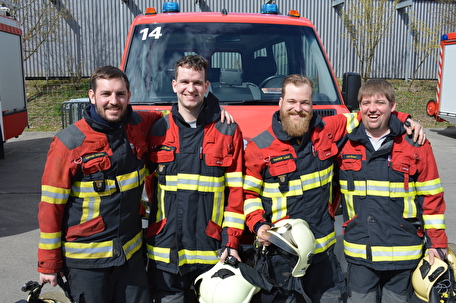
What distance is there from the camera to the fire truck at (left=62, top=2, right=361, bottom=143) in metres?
3.95

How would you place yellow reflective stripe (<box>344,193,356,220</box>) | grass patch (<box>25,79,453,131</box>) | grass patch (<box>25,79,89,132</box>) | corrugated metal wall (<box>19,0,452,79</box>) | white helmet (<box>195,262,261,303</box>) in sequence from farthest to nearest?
corrugated metal wall (<box>19,0,452,79</box>), grass patch (<box>25,79,453,131</box>), grass patch (<box>25,79,89,132</box>), yellow reflective stripe (<box>344,193,356,220</box>), white helmet (<box>195,262,261,303</box>)

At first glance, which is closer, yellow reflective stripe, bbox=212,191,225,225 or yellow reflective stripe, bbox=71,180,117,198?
yellow reflective stripe, bbox=71,180,117,198

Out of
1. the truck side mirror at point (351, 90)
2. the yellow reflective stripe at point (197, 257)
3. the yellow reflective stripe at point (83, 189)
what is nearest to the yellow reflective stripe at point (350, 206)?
the yellow reflective stripe at point (197, 257)

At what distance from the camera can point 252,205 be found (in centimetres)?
275

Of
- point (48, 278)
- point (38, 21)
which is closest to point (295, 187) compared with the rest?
point (48, 278)

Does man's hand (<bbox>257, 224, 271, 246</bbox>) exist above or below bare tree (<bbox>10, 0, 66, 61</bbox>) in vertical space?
below

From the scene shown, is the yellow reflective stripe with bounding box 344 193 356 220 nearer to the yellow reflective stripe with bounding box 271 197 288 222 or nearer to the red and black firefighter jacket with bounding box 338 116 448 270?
the red and black firefighter jacket with bounding box 338 116 448 270

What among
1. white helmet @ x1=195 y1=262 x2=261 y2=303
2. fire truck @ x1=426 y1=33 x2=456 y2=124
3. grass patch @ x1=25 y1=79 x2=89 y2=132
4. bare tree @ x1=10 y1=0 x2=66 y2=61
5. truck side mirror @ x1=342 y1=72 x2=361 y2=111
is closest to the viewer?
white helmet @ x1=195 y1=262 x2=261 y2=303

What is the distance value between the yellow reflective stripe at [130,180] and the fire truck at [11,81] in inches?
284

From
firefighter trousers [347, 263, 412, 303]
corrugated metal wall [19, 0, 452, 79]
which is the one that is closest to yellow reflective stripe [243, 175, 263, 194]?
firefighter trousers [347, 263, 412, 303]

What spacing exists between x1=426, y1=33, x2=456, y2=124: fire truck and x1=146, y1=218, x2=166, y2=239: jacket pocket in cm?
1178

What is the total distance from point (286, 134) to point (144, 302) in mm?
1372

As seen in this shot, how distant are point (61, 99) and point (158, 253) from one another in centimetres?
1458

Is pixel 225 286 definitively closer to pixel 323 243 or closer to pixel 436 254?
pixel 323 243
